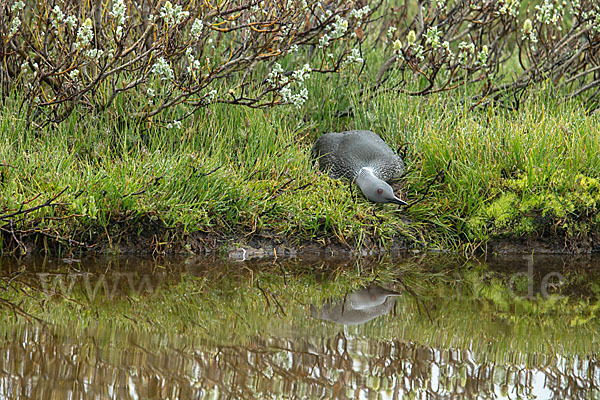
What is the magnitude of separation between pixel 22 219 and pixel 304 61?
10.8ft

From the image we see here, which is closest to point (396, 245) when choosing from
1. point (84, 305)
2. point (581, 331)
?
point (581, 331)

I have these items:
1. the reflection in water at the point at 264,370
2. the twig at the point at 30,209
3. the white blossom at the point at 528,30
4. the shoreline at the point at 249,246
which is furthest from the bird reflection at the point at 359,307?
the white blossom at the point at 528,30

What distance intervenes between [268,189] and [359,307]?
1.68 m

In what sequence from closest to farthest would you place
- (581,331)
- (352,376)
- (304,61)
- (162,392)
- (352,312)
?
1. (162,392)
2. (352,376)
3. (581,331)
4. (352,312)
5. (304,61)

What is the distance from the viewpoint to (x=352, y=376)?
317cm

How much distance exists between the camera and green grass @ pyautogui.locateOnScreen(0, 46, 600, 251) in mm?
5152

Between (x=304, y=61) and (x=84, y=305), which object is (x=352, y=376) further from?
(x=304, y=61)

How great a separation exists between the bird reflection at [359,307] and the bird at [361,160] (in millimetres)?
1385

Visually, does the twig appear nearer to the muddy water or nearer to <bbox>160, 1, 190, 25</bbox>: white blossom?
the muddy water

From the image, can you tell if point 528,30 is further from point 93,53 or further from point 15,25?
point 15,25

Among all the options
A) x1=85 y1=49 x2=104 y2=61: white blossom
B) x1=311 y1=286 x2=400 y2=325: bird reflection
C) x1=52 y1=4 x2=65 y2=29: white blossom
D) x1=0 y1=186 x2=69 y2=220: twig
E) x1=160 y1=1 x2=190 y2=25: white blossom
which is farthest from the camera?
x1=85 y1=49 x2=104 y2=61: white blossom

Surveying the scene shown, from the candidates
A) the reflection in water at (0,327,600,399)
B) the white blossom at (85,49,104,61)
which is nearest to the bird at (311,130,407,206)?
the white blossom at (85,49,104,61)

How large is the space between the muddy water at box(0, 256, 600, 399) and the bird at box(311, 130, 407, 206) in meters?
0.80

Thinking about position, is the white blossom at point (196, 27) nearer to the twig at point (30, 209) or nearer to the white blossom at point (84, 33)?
the white blossom at point (84, 33)
